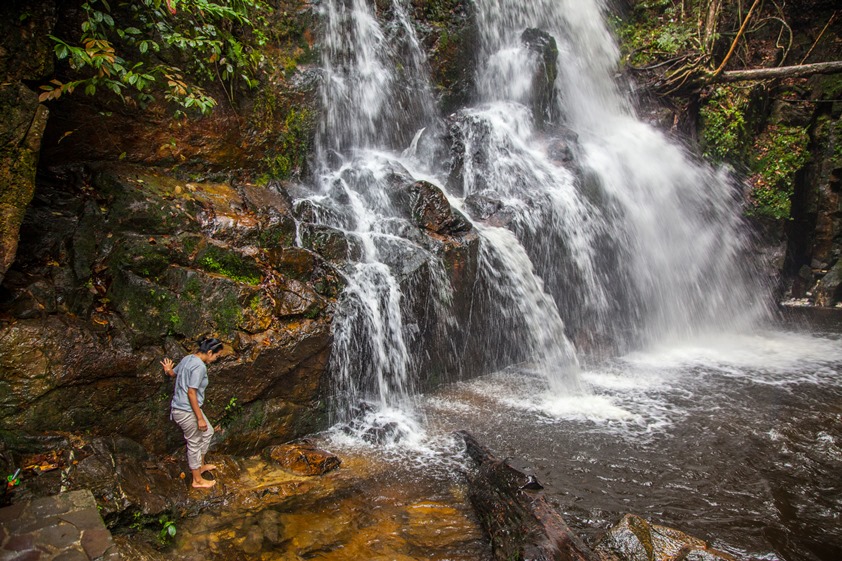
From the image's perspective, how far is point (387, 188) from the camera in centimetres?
873

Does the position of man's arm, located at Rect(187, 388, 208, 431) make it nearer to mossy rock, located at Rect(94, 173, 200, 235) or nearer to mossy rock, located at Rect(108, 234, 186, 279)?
mossy rock, located at Rect(108, 234, 186, 279)

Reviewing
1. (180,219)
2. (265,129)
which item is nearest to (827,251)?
(265,129)

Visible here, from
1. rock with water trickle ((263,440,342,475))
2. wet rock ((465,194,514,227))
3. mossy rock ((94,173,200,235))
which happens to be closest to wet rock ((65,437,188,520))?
rock with water trickle ((263,440,342,475))

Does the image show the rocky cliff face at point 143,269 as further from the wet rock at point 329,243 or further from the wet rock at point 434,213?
the wet rock at point 434,213

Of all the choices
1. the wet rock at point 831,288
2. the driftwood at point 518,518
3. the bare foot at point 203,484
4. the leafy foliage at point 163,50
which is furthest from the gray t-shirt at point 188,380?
the wet rock at point 831,288

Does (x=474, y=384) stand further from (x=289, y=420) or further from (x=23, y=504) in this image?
(x=23, y=504)

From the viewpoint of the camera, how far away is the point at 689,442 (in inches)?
232

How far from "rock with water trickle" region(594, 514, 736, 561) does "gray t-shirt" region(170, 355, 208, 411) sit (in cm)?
396

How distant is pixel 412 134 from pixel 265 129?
167 inches

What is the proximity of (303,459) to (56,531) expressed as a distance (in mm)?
2425

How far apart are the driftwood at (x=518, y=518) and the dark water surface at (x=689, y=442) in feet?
2.03

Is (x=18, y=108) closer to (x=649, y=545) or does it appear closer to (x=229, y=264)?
(x=229, y=264)

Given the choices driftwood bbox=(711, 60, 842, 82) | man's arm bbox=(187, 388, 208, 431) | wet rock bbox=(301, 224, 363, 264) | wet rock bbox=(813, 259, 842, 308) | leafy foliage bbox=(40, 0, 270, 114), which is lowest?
man's arm bbox=(187, 388, 208, 431)

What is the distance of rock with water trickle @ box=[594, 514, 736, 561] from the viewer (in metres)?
3.66
